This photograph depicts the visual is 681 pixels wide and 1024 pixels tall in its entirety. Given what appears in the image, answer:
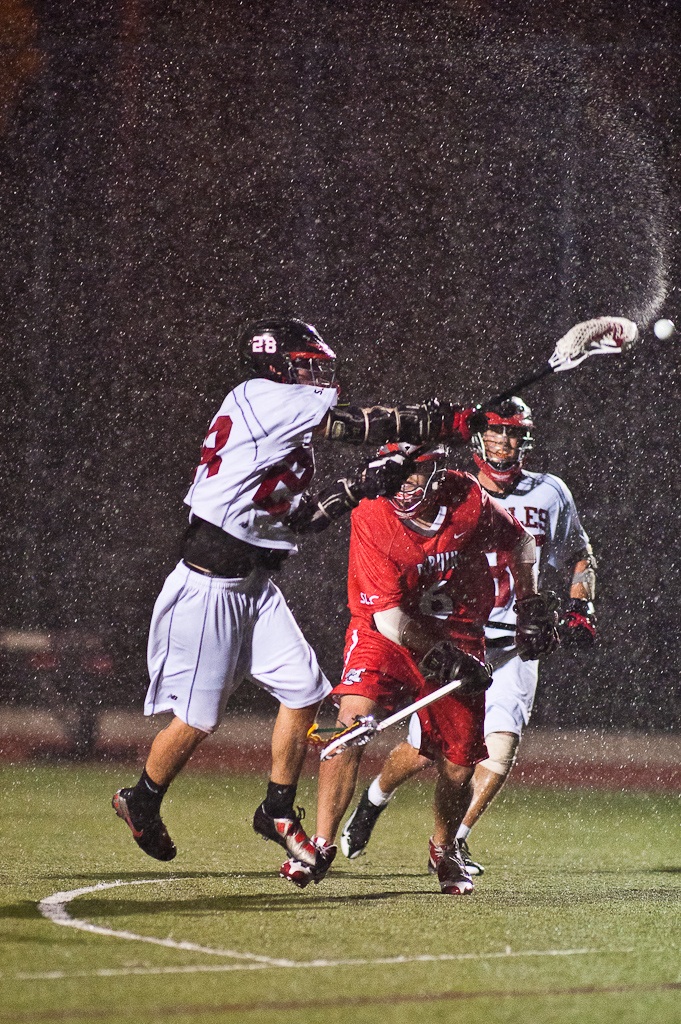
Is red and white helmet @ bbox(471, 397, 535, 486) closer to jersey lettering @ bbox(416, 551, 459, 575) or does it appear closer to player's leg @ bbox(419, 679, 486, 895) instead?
jersey lettering @ bbox(416, 551, 459, 575)

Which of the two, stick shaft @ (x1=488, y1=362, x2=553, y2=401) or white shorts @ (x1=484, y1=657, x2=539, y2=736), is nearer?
stick shaft @ (x1=488, y1=362, x2=553, y2=401)

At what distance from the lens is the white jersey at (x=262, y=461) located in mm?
3607

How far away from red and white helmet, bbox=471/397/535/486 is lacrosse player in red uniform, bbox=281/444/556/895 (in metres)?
0.42

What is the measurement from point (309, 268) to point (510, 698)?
467 cm

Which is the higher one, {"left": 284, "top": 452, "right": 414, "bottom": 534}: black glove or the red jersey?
{"left": 284, "top": 452, "right": 414, "bottom": 534}: black glove

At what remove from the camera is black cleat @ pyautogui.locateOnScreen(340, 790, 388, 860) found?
4.28m

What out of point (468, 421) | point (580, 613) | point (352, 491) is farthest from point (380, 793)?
point (468, 421)

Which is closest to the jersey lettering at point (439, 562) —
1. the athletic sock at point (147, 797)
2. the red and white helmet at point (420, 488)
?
the red and white helmet at point (420, 488)

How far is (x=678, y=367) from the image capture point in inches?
352

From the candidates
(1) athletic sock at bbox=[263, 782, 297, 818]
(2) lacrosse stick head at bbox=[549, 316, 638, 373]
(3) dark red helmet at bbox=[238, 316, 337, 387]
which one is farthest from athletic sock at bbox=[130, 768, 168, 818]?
(2) lacrosse stick head at bbox=[549, 316, 638, 373]

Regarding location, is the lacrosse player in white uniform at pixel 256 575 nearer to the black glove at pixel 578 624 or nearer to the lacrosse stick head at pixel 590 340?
the lacrosse stick head at pixel 590 340

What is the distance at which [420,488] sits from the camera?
3939mm

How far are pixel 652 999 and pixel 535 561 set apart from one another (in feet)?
5.94

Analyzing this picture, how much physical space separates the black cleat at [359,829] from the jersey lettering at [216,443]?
1248 millimetres
